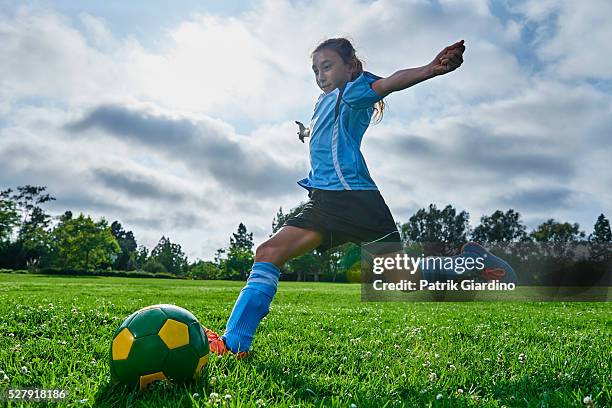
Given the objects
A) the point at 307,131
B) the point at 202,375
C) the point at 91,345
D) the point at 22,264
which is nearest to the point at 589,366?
the point at 202,375

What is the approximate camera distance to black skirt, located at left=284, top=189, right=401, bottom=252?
4.57 meters

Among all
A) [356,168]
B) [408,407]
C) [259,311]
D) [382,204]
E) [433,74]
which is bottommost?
[408,407]

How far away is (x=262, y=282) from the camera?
4387 millimetres

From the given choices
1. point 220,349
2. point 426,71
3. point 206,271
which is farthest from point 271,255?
point 206,271

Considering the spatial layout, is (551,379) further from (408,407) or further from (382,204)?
(382,204)

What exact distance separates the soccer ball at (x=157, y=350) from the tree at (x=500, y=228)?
92185mm

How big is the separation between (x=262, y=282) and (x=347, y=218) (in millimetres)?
931

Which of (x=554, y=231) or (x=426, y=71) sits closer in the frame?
(x=426, y=71)

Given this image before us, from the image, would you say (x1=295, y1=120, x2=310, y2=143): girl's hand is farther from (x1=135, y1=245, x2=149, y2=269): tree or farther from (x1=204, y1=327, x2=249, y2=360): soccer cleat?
(x1=135, y1=245, x2=149, y2=269): tree

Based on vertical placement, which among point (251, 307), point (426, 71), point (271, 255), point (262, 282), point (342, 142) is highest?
point (426, 71)

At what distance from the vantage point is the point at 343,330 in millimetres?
6168

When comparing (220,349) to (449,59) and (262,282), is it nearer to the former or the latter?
(262,282)

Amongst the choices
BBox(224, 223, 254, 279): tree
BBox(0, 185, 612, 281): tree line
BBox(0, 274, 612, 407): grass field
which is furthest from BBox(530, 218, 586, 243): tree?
BBox(0, 274, 612, 407): grass field

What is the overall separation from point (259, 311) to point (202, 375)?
3.34 ft
